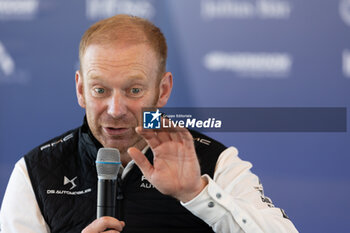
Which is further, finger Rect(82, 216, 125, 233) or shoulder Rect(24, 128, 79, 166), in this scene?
shoulder Rect(24, 128, 79, 166)

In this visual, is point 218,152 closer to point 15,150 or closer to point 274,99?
point 274,99

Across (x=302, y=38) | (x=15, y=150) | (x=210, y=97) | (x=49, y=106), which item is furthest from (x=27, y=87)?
(x=302, y=38)

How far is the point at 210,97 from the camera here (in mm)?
3500

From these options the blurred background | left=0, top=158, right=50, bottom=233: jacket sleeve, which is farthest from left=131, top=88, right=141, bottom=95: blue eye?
the blurred background

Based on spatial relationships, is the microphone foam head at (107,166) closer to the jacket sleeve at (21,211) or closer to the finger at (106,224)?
the finger at (106,224)

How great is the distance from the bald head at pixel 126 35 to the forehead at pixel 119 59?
0.06 ft

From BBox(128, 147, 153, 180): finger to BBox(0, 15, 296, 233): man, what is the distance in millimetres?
290

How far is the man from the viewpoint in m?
1.94

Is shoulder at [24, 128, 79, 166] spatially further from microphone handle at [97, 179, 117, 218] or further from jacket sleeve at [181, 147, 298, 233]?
microphone handle at [97, 179, 117, 218]

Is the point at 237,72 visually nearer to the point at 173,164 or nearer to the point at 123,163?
the point at 123,163

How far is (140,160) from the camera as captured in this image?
5.04 ft

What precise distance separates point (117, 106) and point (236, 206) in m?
0.55

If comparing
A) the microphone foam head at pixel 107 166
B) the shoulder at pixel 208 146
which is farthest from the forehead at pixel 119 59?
the microphone foam head at pixel 107 166

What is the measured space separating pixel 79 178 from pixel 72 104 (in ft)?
4.75
